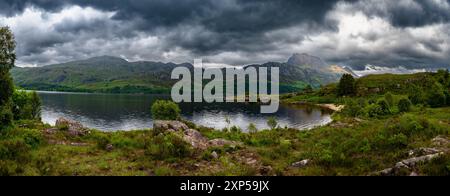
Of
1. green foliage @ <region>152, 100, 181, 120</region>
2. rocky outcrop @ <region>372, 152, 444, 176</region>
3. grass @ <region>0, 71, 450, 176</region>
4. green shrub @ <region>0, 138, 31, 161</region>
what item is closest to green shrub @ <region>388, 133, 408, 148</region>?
grass @ <region>0, 71, 450, 176</region>

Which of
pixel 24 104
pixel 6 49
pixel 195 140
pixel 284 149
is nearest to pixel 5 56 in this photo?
pixel 6 49

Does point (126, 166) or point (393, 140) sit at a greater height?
point (393, 140)

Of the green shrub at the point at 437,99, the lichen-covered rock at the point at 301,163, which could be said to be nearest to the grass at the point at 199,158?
the lichen-covered rock at the point at 301,163

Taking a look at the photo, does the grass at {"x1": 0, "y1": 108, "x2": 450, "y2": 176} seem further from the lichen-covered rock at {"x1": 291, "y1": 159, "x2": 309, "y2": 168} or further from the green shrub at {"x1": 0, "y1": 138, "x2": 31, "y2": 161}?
the lichen-covered rock at {"x1": 291, "y1": 159, "x2": 309, "y2": 168}

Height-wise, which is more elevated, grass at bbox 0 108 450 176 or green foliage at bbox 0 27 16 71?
green foliage at bbox 0 27 16 71

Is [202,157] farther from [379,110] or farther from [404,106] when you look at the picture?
[404,106]

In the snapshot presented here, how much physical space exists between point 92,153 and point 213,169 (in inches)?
453

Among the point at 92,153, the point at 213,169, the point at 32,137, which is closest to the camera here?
the point at 213,169

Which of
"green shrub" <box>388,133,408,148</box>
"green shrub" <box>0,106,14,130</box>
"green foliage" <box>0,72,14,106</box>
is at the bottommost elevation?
"green shrub" <box>388,133,408,148</box>

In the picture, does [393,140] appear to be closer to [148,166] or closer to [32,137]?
[148,166]

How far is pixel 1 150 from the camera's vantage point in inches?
849

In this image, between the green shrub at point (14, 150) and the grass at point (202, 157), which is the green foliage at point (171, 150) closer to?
the grass at point (202, 157)

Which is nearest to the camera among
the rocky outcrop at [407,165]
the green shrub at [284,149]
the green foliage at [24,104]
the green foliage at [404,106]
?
the rocky outcrop at [407,165]
